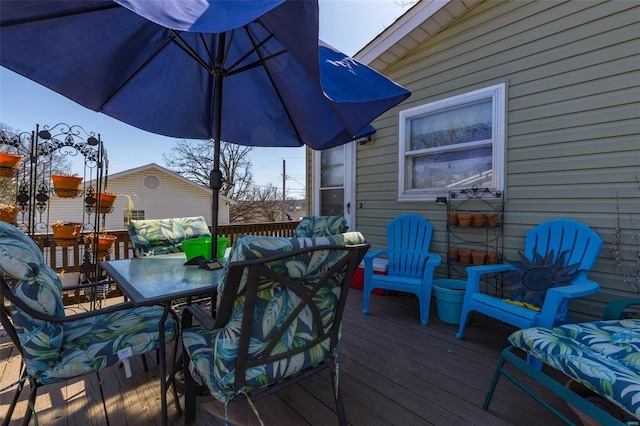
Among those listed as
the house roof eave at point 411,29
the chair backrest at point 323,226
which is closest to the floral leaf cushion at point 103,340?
the chair backrest at point 323,226

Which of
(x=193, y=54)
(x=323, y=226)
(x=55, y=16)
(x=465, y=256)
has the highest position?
(x=55, y=16)

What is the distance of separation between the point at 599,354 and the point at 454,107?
2633 mm

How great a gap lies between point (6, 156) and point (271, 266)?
3.08 meters

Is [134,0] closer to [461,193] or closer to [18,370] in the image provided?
[18,370]

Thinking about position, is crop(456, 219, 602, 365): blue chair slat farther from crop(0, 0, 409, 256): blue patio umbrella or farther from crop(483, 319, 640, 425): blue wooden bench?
crop(0, 0, 409, 256): blue patio umbrella

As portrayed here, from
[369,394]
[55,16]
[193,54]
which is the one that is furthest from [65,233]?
[369,394]

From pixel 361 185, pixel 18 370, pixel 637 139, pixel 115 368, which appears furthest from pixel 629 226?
pixel 18 370

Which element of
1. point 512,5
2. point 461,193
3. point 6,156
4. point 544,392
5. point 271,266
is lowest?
point 544,392

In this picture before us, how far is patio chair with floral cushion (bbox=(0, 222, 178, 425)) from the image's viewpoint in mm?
1175

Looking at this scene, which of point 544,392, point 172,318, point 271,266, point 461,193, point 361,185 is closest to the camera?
point 271,266

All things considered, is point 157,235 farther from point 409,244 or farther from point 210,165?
point 210,165

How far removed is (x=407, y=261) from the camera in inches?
130

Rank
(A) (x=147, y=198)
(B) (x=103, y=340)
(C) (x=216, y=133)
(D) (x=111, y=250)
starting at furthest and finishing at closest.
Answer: (A) (x=147, y=198), (D) (x=111, y=250), (C) (x=216, y=133), (B) (x=103, y=340)

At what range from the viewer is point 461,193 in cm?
Result: 320
